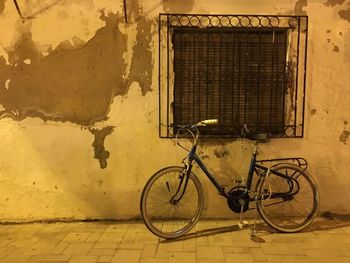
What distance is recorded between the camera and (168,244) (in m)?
4.43

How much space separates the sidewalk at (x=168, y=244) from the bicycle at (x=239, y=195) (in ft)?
0.59

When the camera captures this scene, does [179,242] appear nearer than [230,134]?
Yes

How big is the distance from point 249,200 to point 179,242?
963 mm

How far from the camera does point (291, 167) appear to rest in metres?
4.79

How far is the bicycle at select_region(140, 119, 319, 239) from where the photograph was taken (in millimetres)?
4621

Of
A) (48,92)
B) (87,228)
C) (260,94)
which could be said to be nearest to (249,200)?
(260,94)

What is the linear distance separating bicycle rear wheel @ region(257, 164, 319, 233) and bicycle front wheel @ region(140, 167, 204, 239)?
798mm

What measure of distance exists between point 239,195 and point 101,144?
1.79 m

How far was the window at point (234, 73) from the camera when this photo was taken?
493 centimetres

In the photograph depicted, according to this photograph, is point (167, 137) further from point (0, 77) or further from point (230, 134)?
point (0, 77)

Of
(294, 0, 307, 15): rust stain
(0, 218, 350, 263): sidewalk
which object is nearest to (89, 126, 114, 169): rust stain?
(0, 218, 350, 263): sidewalk

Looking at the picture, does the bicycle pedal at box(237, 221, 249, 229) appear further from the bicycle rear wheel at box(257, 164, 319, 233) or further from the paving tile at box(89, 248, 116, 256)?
the paving tile at box(89, 248, 116, 256)

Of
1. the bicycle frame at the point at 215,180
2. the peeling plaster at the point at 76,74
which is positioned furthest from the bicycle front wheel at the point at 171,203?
the peeling plaster at the point at 76,74

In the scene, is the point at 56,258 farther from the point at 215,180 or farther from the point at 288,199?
the point at 288,199
